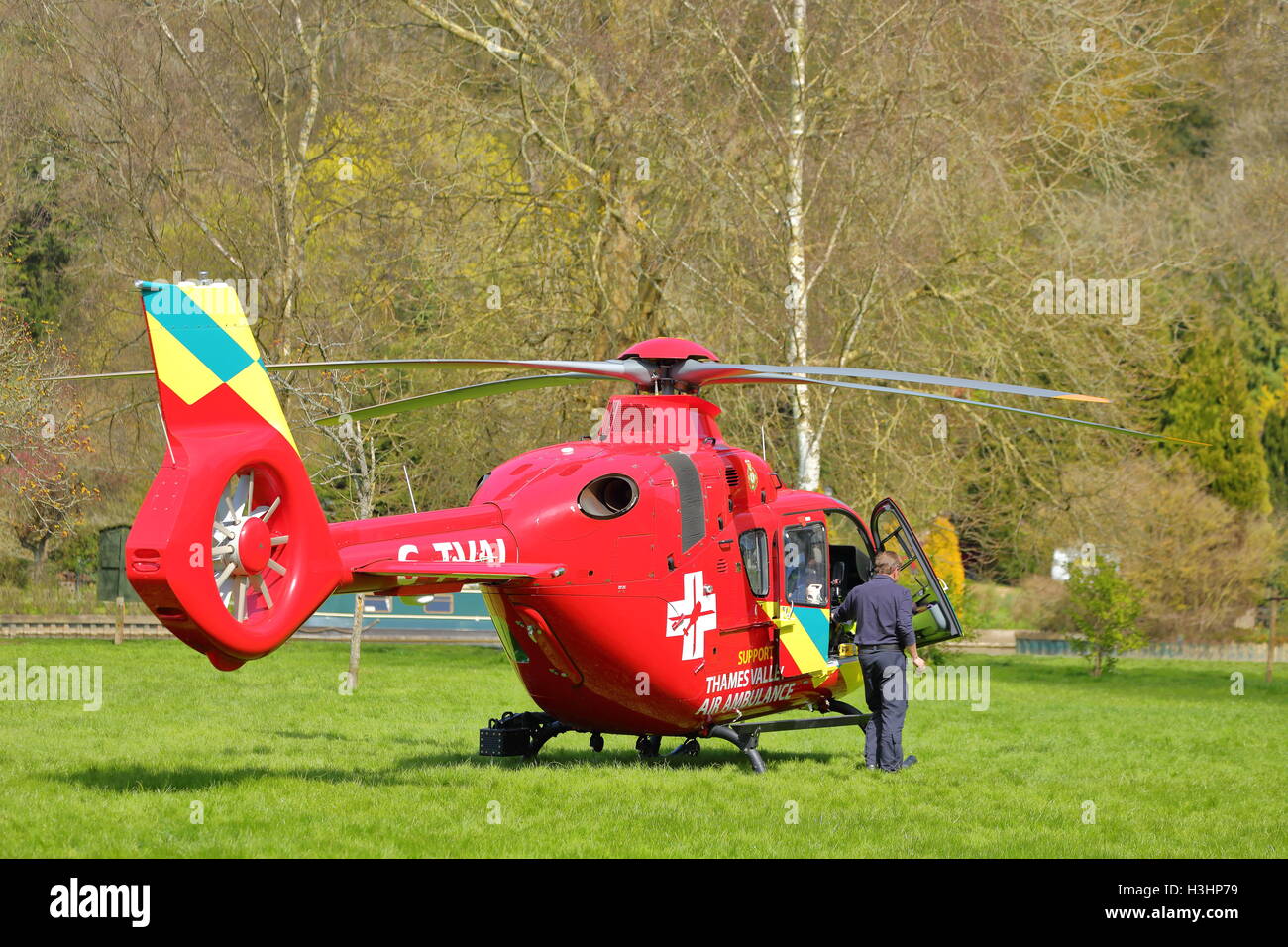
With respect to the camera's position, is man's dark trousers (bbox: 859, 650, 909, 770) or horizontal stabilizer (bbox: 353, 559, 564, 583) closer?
horizontal stabilizer (bbox: 353, 559, 564, 583)

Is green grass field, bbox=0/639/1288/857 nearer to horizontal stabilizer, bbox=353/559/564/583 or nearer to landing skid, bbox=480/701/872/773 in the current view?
landing skid, bbox=480/701/872/773

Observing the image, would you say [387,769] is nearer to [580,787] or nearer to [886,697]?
[580,787]

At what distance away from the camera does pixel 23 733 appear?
49.2 ft

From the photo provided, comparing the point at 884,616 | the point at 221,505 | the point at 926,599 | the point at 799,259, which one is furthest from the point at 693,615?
the point at 799,259

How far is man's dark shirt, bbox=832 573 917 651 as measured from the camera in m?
13.5

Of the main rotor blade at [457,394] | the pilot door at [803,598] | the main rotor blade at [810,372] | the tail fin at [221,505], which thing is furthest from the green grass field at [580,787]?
the main rotor blade at [810,372]

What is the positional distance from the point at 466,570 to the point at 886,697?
4725 millimetres

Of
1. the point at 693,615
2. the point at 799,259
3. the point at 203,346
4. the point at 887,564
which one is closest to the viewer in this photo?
the point at 203,346

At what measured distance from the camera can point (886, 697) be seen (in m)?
13.4

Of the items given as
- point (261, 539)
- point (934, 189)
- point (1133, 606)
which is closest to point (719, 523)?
point (261, 539)

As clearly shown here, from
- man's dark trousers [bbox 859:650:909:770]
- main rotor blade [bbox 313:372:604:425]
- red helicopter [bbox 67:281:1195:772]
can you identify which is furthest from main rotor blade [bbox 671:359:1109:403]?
man's dark trousers [bbox 859:650:909:770]

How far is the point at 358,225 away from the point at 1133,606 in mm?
17626

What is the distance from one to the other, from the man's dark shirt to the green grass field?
1213mm

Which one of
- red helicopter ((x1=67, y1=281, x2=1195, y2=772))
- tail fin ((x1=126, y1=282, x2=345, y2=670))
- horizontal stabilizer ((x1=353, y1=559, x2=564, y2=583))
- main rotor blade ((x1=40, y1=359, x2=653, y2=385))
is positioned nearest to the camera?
tail fin ((x1=126, y1=282, x2=345, y2=670))
